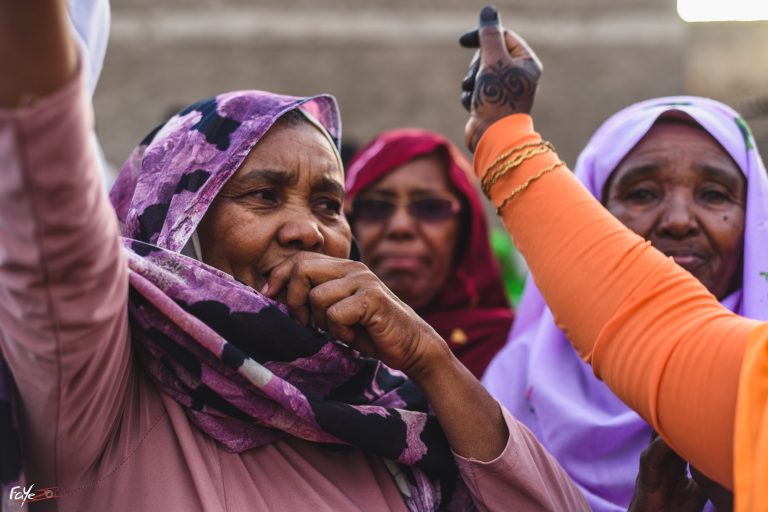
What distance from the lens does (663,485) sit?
6.77 feet

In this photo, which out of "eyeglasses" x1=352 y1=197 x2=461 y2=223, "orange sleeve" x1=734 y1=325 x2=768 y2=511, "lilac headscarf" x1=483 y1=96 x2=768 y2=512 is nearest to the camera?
"orange sleeve" x1=734 y1=325 x2=768 y2=511

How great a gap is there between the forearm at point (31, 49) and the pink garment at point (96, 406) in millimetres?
28

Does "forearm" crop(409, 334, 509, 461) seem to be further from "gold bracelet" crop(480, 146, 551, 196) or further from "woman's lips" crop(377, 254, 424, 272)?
"woman's lips" crop(377, 254, 424, 272)

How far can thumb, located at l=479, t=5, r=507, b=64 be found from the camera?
231 cm

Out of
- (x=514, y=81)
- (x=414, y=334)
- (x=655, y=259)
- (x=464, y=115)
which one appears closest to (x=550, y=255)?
(x=655, y=259)

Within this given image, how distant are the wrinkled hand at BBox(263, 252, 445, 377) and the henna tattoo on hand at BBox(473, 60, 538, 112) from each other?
58 cm

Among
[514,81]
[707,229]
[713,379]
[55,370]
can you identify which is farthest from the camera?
[707,229]

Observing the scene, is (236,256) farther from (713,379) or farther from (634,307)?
(713,379)

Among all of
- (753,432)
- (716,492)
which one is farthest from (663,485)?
(753,432)

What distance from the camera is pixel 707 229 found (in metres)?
2.77

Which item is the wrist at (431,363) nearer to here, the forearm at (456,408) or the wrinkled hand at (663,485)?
the forearm at (456,408)

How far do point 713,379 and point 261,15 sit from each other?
9392 millimetres

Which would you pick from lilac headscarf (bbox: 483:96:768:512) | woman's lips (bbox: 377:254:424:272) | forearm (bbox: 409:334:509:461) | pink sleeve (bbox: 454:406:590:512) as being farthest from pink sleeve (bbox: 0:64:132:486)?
woman's lips (bbox: 377:254:424:272)

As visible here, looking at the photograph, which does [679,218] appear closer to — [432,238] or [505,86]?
[505,86]
